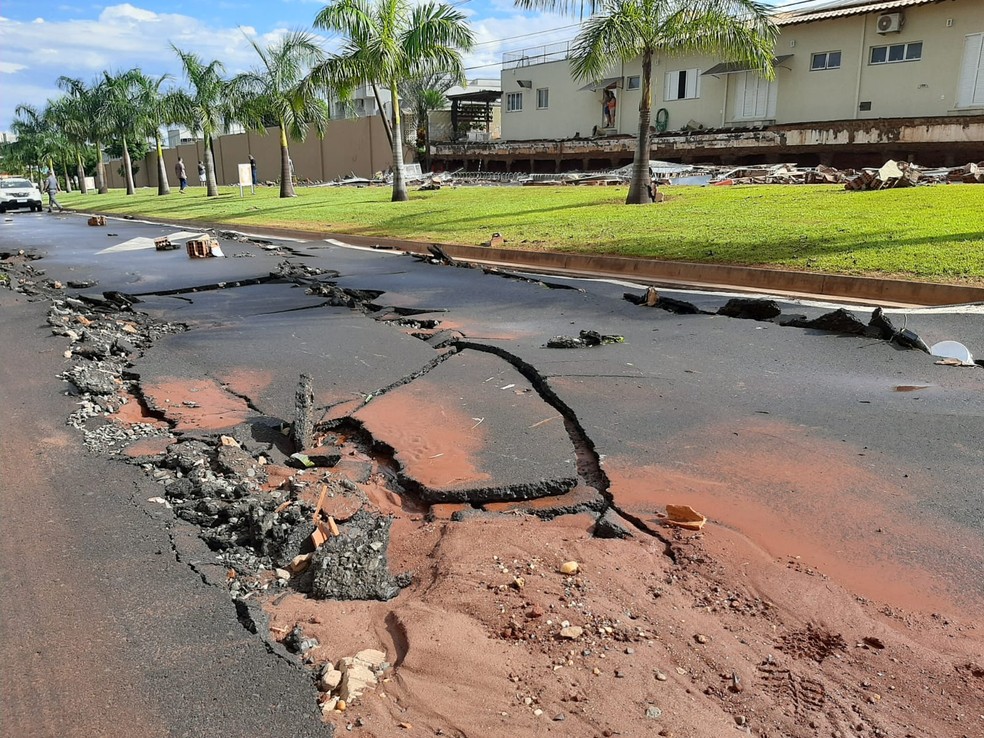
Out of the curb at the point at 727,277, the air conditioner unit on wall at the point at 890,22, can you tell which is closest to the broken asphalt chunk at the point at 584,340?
the curb at the point at 727,277

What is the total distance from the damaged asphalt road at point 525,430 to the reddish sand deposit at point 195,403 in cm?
3

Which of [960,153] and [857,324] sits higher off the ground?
[960,153]

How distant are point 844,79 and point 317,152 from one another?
34.3 metres

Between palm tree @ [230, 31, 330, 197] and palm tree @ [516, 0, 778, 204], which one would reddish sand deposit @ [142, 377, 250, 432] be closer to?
palm tree @ [516, 0, 778, 204]

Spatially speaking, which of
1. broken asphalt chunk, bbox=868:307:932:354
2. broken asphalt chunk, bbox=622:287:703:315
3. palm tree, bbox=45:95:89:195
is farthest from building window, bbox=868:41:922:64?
palm tree, bbox=45:95:89:195

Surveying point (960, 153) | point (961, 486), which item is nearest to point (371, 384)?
point (961, 486)

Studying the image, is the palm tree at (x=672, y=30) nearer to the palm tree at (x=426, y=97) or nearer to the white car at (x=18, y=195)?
the palm tree at (x=426, y=97)

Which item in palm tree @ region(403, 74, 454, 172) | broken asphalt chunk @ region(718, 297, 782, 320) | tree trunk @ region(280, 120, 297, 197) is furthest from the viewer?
palm tree @ region(403, 74, 454, 172)

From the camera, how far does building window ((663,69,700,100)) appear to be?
1270 inches

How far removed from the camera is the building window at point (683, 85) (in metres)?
32.2

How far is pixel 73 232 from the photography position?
72.2ft

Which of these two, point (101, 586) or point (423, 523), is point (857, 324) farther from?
point (101, 586)

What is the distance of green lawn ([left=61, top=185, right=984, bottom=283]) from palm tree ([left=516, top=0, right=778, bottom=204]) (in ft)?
10.5

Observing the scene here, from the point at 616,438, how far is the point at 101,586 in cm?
283
